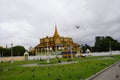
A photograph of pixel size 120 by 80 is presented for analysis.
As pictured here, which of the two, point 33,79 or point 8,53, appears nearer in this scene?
point 33,79

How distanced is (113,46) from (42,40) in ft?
134

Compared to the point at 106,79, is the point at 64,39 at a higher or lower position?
higher

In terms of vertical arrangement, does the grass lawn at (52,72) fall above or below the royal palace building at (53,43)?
below

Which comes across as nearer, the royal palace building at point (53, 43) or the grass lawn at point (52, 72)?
the grass lawn at point (52, 72)

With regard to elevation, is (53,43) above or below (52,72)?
above

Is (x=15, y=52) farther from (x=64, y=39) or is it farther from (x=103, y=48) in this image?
(x=103, y=48)

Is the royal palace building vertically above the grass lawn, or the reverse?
the royal palace building

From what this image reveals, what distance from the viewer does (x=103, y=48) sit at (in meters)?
135

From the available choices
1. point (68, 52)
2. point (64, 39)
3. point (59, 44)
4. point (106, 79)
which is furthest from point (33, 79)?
point (64, 39)

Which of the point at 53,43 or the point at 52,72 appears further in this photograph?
the point at 53,43

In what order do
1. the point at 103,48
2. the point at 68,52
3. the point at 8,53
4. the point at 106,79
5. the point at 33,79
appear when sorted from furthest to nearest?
the point at 103,48, the point at 8,53, the point at 68,52, the point at 33,79, the point at 106,79

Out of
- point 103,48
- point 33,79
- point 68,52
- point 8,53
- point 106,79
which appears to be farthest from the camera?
point 103,48

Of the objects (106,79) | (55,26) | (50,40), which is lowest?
(106,79)

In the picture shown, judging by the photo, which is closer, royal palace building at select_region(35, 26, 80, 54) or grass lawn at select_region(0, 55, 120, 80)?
grass lawn at select_region(0, 55, 120, 80)
